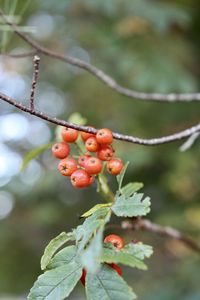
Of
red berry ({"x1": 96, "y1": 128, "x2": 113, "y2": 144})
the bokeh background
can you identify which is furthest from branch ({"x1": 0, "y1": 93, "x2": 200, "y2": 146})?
the bokeh background

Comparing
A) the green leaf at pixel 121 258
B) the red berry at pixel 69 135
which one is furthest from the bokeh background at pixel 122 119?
the green leaf at pixel 121 258

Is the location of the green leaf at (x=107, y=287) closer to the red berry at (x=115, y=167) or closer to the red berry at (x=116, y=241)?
the red berry at (x=116, y=241)

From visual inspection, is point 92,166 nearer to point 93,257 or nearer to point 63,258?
point 63,258

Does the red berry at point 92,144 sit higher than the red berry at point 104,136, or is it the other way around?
the red berry at point 92,144

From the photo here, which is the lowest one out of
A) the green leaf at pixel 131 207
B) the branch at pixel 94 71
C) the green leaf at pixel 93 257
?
the green leaf at pixel 93 257

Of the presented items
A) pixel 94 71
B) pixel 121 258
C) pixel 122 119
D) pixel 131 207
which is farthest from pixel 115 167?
pixel 122 119

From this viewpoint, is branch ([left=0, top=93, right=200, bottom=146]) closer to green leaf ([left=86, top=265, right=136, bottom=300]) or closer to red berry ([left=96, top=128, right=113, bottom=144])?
red berry ([left=96, top=128, right=113, bottom=144])
